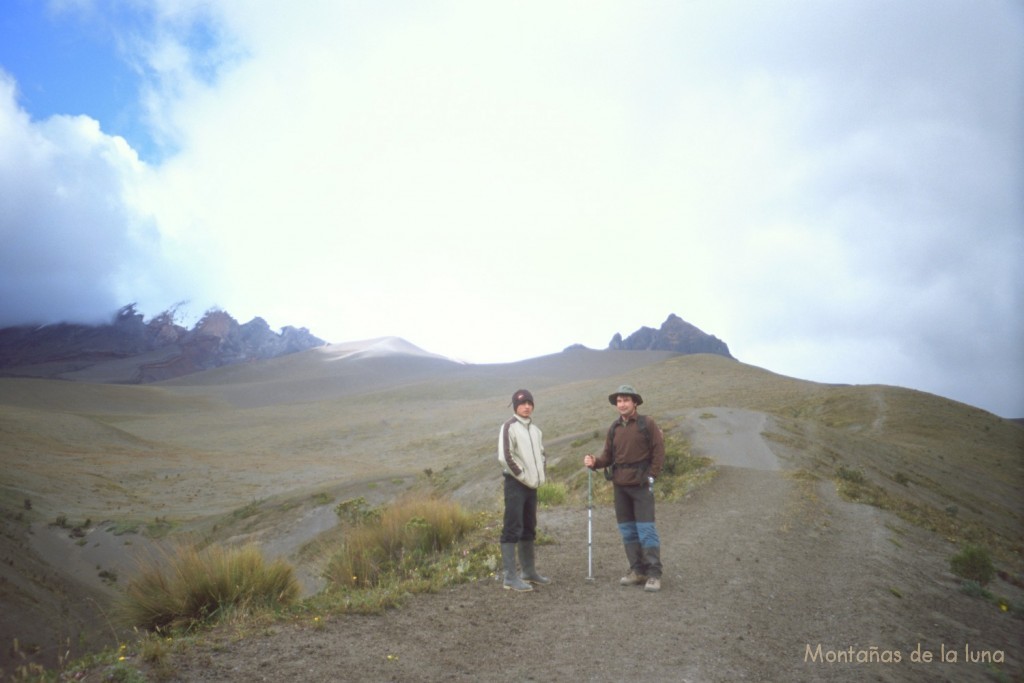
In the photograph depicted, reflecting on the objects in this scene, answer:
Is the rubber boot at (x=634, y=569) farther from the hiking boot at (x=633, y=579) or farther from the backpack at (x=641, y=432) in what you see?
the backpack at (x=641, y=432)

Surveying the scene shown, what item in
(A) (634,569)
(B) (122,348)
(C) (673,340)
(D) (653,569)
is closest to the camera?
(D) (653,569)

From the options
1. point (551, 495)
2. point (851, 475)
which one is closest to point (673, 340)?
point (851, 475)

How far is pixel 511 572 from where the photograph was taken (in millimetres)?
7023

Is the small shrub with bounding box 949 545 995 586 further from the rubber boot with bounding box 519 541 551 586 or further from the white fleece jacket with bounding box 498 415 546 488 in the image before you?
the white fleece jacket with bounding box 498 415 546 488

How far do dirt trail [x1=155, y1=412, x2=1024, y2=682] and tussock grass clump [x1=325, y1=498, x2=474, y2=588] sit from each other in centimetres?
114

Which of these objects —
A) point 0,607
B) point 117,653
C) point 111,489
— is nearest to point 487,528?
point 117,653

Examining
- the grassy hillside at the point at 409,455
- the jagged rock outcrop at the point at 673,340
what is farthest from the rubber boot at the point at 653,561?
the jagged rock outcrop at the point at 673,340

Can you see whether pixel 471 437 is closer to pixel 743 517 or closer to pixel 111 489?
pixel 111 489

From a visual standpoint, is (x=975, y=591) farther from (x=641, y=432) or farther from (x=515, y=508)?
(x=515, y=508)

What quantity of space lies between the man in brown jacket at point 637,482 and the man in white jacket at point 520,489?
69 cm

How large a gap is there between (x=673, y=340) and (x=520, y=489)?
511 ft

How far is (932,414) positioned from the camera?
37125mm

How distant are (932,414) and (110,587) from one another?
138 feet

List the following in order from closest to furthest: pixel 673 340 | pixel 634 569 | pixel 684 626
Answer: pixel 684 626 → pixel 634 569 → pixel 673 340
